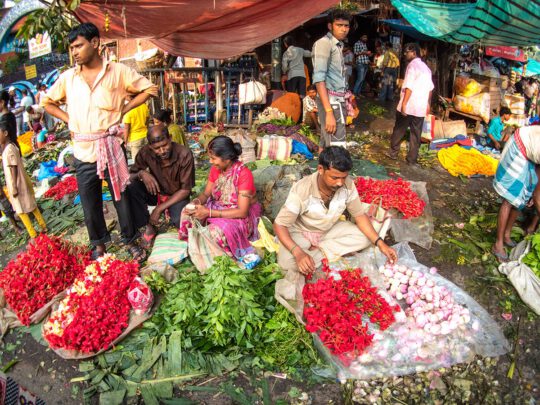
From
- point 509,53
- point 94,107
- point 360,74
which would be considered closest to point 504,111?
point 509,53

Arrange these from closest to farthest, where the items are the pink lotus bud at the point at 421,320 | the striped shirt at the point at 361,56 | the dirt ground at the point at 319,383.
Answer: the dirt ground at the point at 319,383
the pink lotus bud at the point at 421,320
the striped shirt at the point at 361,56

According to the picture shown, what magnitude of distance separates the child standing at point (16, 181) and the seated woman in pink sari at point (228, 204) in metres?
2.32

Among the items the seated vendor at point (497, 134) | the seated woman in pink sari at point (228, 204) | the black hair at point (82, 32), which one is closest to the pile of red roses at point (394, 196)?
the seated woman in pink sari at point (228, 204)

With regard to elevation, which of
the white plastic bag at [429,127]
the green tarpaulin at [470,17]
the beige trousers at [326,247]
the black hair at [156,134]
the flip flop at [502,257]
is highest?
the green tarpaulin at [470,17]

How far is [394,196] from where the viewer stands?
455 cm

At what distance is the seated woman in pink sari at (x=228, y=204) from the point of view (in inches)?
148

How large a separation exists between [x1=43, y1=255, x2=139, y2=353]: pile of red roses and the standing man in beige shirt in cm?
81

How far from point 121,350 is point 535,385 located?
311cm

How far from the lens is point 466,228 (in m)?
4.68

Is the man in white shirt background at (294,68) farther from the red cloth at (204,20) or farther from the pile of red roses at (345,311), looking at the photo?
the pile of red roses at (345,311)

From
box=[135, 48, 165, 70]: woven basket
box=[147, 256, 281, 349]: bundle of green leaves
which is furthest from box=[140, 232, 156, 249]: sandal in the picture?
box=[135, 48, 165, 70]: woven basket

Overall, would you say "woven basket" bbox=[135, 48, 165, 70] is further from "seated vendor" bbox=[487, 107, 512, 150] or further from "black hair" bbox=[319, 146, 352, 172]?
"seated vendor" bbox=[487, 107, 512, 150]

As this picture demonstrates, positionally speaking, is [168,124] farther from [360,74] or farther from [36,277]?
[360,74]

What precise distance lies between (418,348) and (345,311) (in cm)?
59
